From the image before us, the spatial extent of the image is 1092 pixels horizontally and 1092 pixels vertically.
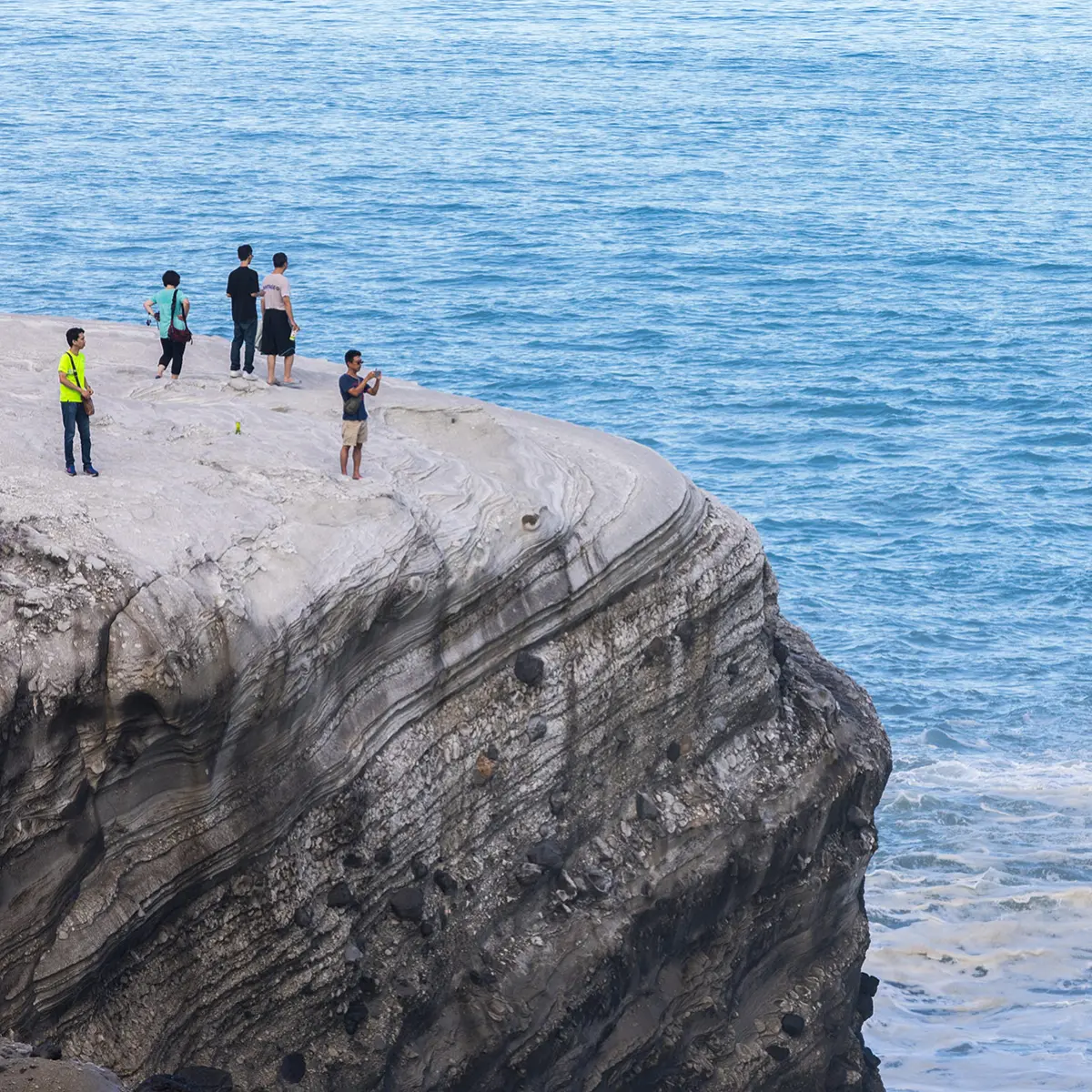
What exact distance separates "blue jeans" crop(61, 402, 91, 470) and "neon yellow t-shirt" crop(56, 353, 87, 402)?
0.07 meters

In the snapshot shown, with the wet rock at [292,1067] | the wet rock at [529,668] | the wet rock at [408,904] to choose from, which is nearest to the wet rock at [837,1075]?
the wet rock at [408,904]

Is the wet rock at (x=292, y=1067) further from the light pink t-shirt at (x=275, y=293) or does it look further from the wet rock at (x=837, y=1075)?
the light pink t-shirt at (x=275, y=293)

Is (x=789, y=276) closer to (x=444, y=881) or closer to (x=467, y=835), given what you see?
(x=467, y=835)

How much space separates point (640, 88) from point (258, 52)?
22933 mm

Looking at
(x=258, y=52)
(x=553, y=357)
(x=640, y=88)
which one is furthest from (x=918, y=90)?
(x=553, y=357)

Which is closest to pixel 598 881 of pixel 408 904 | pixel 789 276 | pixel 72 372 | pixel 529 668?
pixel 408 904

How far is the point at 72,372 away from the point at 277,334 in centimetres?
562

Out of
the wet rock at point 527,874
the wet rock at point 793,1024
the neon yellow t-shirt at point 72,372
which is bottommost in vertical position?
the wet rock at point 793,1024

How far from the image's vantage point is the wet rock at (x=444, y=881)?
72.0ft

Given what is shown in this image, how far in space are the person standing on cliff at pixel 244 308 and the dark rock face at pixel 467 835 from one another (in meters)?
6.70

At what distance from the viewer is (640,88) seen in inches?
3647

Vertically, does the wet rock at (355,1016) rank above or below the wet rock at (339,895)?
below

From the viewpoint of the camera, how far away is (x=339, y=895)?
20906 mm

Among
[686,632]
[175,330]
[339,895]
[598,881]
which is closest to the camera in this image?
[339,895]
